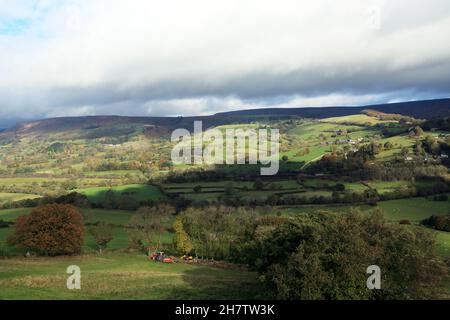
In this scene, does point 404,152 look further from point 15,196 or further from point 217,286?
point 15,196

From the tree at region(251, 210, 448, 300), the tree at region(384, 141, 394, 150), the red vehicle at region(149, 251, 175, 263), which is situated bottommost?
the red vehicle at region(149, 251, 175, 263)

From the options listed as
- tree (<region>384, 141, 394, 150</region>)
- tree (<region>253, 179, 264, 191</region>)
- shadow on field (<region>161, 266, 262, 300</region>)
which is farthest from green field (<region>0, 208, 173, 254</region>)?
tree (<region>384, 141, 394, 150</region>)

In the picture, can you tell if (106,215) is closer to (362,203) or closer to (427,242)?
(362,203)

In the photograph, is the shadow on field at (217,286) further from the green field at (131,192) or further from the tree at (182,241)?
the green field at (131,192)

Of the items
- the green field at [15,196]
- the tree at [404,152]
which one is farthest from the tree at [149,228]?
the tree at [404,152]

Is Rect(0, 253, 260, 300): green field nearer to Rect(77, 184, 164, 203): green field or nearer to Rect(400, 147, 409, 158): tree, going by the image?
Rect(77, 184, 164, 203): green field

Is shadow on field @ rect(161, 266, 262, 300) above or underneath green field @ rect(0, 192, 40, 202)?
above

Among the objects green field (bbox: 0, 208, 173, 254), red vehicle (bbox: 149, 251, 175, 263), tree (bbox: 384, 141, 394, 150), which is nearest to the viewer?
red vehicle (bbox: 149, 251, 175, 263)
